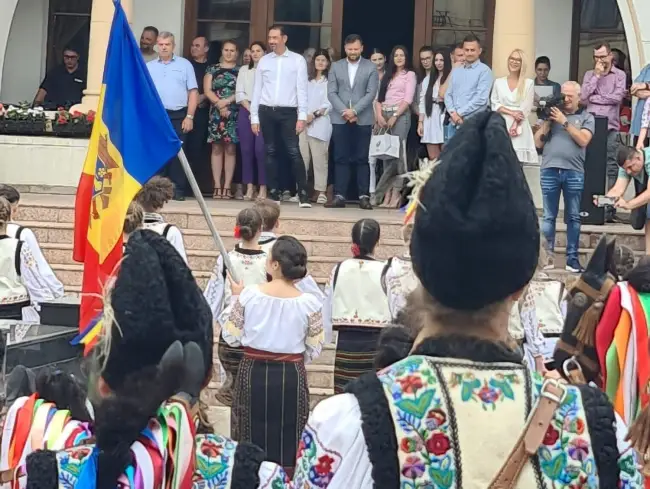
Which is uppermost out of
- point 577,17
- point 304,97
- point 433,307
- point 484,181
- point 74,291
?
point 577,17

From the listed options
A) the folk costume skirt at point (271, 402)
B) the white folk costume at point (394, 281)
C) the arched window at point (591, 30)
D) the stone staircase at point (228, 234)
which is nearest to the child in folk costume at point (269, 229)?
the white folk costume at point (394, 281)

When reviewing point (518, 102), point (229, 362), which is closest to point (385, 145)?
point (518, 102)

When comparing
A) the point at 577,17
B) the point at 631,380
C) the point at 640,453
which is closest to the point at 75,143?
the point at 577,17

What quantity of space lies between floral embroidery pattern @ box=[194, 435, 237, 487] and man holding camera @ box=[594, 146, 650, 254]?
307 inches

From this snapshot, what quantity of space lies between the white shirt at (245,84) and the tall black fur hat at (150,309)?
11448 mm

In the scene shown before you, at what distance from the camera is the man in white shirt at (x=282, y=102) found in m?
13.5

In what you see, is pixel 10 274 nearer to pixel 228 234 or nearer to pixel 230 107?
pixel 228 234

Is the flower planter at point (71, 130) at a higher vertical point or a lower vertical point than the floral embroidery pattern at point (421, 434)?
higher

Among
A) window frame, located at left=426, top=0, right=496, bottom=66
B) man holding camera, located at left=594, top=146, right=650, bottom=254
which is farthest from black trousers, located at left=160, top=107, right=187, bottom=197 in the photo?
man holding camera, located at left=594, top=146, right=650, bottom=254

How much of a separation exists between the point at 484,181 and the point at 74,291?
9584 millimetres

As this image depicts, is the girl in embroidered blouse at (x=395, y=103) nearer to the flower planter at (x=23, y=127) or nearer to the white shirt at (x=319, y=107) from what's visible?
the white shirt at (x=319, y=107)

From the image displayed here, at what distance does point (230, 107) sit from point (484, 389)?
12326mm

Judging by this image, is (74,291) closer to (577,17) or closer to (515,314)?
(515,314)

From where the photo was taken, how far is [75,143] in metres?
14.6
